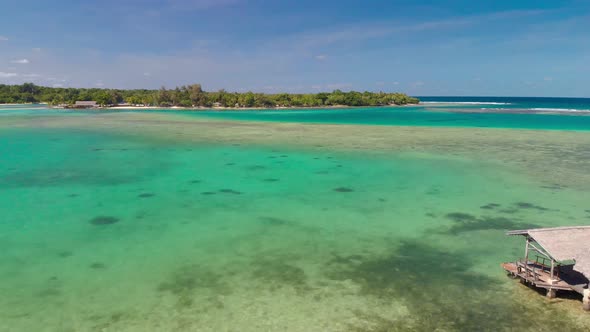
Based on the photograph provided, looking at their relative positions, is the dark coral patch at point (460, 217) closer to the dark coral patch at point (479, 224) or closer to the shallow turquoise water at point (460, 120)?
the dark coral patch at point (479, 224)

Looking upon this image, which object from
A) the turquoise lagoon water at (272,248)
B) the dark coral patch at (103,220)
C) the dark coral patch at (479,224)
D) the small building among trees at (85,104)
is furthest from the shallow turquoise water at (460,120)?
the small building among trees at (85,104)

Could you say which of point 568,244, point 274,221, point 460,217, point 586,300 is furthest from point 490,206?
point 274,221

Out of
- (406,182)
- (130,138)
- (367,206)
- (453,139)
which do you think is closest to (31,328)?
(367,206)

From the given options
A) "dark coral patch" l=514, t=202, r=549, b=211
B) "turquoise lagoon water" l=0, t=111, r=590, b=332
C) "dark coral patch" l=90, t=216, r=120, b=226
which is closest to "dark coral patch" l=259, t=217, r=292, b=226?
"turquoise lagoon water" l=0, t=111, r=590, b=332

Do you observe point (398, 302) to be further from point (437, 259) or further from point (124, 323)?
point (124, 323)

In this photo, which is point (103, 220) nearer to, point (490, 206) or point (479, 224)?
point (479, 224)

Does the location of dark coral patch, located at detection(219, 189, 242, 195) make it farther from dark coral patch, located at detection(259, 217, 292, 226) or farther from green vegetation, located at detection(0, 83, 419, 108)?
green vegetation, located at detection(0, 83, 419, 108)
